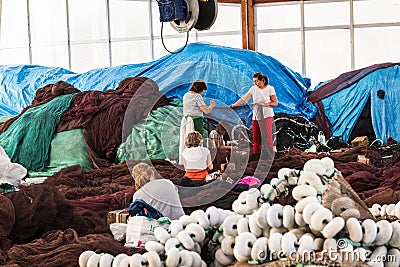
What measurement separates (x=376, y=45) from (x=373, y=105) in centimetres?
328

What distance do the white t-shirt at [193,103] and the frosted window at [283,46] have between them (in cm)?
800

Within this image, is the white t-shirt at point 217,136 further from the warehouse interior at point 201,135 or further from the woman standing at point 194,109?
the woman standing at point 194,109

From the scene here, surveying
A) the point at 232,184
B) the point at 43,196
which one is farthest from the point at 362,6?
the point at 43,196

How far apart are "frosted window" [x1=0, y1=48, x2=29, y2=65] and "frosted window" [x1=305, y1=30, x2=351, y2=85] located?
6652 mm

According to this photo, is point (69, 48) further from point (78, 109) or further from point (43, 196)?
point (43, 196)

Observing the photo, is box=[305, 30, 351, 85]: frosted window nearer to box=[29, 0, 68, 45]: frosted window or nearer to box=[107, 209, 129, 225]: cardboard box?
box=[29, 0, 68, 45]: frosted window

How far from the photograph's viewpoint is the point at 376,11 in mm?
15531

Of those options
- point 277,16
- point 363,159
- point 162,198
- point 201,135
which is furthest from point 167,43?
point 162,198

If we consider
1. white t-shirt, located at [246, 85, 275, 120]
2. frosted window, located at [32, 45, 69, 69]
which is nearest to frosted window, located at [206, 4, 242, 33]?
frosted window, located at [32, 45, 69, 69]

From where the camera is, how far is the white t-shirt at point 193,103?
836 centimetres

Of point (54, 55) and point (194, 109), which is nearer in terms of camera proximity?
point (194, 109)

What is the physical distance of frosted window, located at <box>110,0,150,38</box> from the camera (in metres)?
16.4

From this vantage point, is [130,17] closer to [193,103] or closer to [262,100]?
[262,100]

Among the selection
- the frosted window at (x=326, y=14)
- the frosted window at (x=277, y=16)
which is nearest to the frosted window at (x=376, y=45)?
the frosted window at (x=326, y=14)
